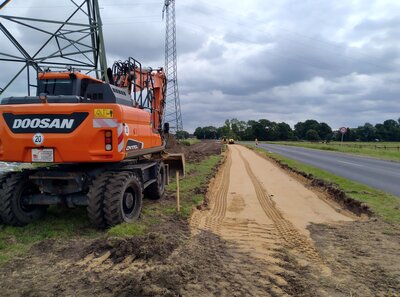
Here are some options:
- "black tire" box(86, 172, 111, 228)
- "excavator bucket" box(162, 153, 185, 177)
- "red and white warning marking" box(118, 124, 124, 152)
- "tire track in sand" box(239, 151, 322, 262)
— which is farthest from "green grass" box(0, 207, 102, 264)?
"excavator bucket" box(162, 153, 185, 177)

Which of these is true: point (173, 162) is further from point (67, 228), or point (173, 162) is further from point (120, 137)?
point (120, 137)

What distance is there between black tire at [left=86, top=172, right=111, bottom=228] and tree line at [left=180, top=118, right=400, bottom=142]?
129928 millimetres

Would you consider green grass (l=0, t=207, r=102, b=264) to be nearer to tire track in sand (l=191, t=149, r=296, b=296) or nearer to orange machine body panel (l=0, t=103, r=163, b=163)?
orange machine body panel (l=0, t=103, r=163, b=163)

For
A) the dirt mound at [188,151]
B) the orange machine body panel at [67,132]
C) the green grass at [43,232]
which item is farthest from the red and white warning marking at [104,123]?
the dirt mound at [188,151]

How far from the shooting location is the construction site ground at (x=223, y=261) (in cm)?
486

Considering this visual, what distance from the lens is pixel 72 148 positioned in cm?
731

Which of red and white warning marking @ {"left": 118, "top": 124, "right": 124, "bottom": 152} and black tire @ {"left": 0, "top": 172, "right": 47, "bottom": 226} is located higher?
red and white warning marking @ {"left": 118, "top": 124, "right": 124, "bottom": 152}

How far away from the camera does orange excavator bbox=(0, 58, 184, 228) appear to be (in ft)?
24.0

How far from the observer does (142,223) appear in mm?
8125

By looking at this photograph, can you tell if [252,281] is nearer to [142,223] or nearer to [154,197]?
[142,223]

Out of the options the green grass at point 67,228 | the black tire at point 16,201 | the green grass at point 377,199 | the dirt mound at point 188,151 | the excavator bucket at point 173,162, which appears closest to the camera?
the green grass at point 67,228

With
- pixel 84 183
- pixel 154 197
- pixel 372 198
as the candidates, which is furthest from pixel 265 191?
pixel 84 183

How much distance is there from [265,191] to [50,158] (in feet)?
28.1

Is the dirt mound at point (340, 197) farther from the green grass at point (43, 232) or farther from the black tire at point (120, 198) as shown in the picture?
the green grass at point (43, 232)
